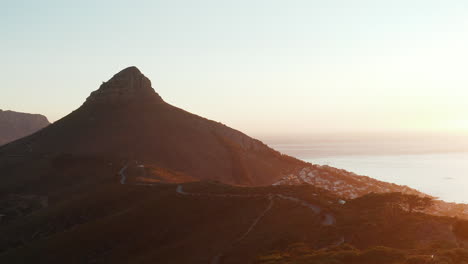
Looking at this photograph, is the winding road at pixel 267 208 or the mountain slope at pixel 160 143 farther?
the mountain slope at pixel 160 143

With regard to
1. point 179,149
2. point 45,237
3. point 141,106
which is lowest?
point 45,237

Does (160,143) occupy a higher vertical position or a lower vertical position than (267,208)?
higher

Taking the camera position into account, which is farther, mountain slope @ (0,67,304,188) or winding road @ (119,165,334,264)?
mountain slope @ (0,67,304,188)

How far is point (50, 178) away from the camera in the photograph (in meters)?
127

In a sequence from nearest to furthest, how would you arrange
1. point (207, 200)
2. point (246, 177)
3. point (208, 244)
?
1. point (208, 244)
2. point (207, 200)
3. point (246, 177)

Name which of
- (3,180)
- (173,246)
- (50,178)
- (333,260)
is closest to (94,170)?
(50,178)

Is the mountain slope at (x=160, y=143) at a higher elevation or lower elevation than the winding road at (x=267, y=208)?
higher

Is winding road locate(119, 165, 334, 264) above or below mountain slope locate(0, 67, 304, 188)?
below

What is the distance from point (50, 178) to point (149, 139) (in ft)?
144

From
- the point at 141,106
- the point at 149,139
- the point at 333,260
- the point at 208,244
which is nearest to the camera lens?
the point at 333,260

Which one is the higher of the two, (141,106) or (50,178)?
(141,106)

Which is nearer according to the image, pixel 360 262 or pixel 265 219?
pixel 360 262

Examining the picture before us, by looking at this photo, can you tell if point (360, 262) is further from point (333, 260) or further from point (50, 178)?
point (50, 178)

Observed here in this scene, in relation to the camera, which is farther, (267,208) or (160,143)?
(160,143)
